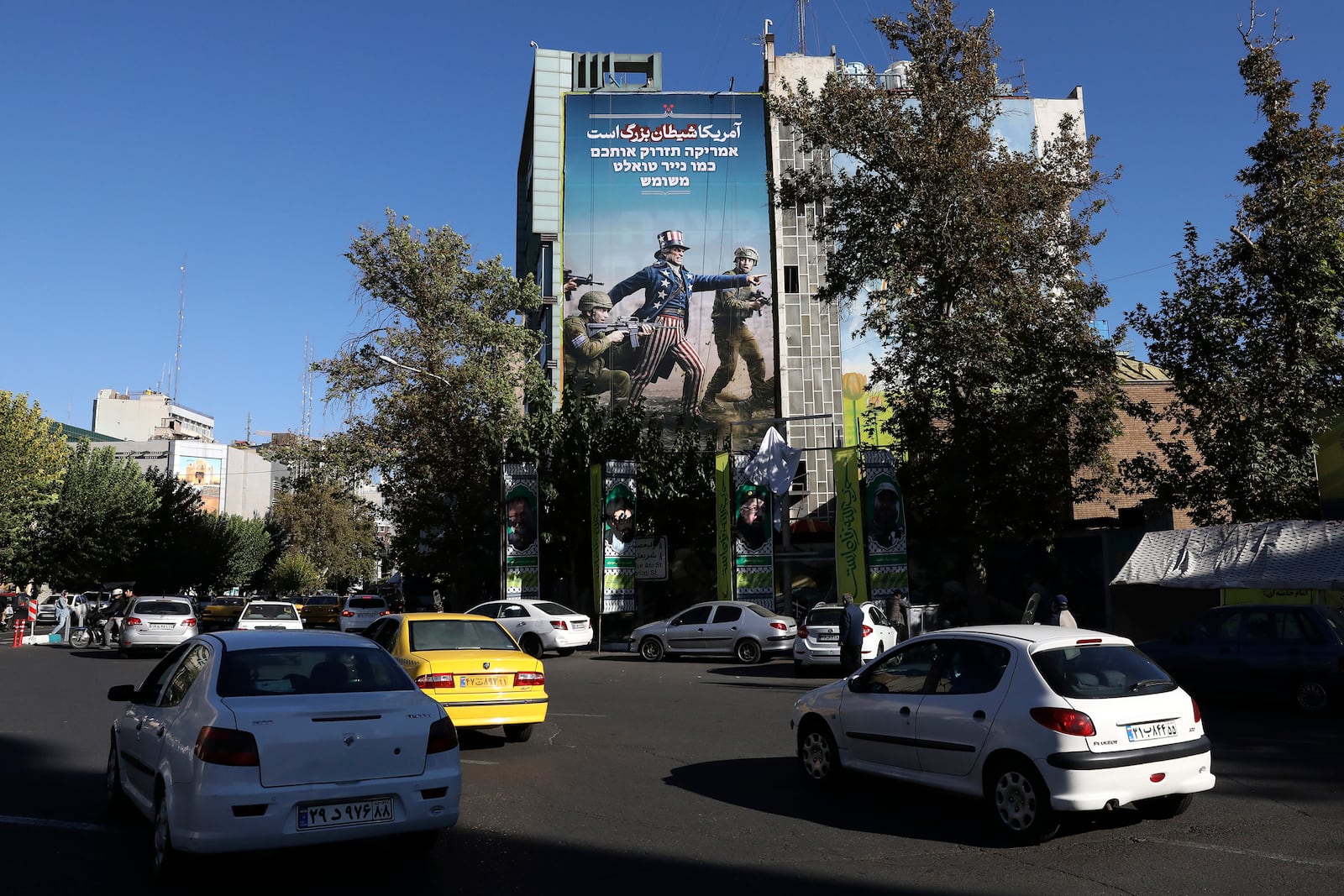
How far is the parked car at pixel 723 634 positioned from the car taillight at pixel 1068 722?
631 inches

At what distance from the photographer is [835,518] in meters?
25.4

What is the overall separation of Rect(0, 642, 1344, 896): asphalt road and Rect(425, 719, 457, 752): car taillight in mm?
733

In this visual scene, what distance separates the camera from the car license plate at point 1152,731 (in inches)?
271

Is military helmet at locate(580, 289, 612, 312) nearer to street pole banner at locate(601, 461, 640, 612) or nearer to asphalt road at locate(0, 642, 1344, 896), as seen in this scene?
street pole banner at locate(601, 461, 640, 612)

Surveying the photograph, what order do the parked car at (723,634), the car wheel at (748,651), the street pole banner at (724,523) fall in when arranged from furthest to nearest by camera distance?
the street pole banner at (724,523) → the car wheel at (748,651) → the parked car at (723,634)

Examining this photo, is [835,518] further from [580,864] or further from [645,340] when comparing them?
[645,340]

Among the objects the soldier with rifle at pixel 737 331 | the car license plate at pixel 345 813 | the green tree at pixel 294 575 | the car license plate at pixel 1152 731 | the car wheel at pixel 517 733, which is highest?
the soldier with rifle at pixel 737 331

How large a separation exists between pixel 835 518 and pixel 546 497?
1183 centimetres

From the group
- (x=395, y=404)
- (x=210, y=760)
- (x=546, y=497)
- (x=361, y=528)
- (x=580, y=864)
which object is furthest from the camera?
(x=361, y=528)

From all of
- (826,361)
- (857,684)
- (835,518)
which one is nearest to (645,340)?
(826,361)

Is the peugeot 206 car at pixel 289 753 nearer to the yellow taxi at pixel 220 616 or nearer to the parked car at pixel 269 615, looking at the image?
the parked car at pixel 269 615

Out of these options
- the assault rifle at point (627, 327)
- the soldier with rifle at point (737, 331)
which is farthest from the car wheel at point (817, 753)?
the assault rifle at point (627, 327)

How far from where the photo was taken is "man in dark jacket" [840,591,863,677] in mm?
17266

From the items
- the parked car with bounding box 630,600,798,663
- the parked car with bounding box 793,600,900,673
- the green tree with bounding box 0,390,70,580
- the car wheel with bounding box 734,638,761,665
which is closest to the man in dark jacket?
the parked car with bounding box 793,600,900,673
